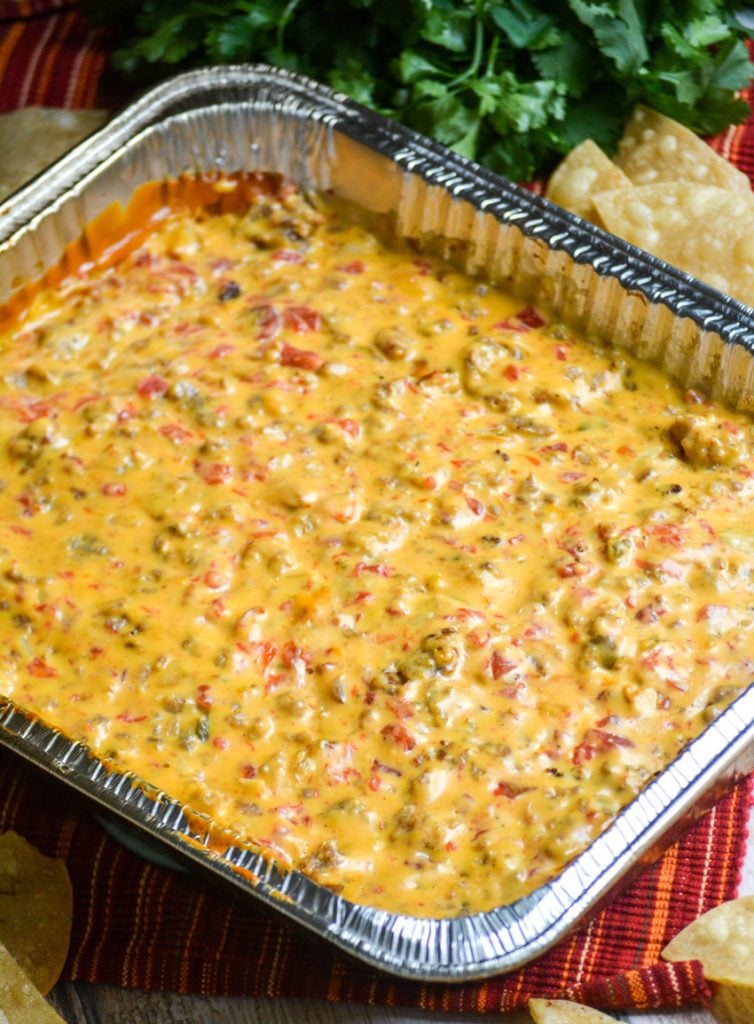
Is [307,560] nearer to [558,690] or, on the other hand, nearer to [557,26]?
[558,690]

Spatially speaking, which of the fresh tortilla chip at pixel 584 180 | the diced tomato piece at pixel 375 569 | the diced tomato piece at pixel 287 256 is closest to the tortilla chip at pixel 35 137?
the diced tomato piece at pixel 287 256

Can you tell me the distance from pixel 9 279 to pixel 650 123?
1.71 m

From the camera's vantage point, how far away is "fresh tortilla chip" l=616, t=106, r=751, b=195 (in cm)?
384

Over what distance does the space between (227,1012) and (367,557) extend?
913mm

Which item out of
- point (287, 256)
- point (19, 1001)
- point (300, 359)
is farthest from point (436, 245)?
point (19, 1001)

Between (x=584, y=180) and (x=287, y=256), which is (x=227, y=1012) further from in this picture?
(x=584, y=180)

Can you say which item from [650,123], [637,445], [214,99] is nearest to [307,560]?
[637,445]

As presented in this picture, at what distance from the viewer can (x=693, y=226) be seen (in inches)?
141

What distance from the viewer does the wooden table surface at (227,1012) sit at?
2680 millimetres

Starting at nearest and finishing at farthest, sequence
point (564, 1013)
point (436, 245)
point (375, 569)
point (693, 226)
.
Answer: point (564, 1013) → point (375, 569) → point (693, 226) → point (436, 245)

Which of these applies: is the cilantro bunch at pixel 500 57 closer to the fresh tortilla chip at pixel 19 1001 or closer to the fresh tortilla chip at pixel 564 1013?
the fresh tortilla chip at pixel 564 1013

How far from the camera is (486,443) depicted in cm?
325

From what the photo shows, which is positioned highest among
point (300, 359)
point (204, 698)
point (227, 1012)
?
point (300, 359)

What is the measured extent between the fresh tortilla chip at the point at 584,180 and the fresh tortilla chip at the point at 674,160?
0.10m
